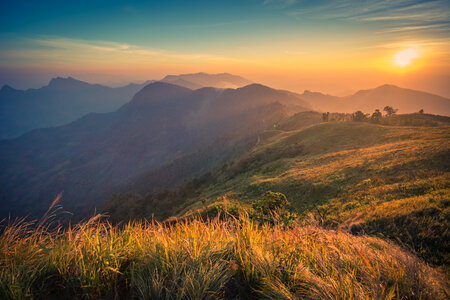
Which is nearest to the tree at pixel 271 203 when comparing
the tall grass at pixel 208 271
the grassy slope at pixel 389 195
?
the grassy slope at pixel 389 195

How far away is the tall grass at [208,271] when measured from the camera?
8.70 feet

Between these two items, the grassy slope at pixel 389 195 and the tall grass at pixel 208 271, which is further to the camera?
the grassy slope at pixel 389 195

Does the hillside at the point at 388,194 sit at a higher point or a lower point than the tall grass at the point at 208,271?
lower

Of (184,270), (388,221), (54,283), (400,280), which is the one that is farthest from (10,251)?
(388,221)

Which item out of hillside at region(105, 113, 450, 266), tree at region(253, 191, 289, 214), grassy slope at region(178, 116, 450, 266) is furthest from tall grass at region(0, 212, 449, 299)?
tree at region(253, 191, 289, 214)

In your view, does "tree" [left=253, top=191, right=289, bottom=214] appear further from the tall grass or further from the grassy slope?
the tall grass

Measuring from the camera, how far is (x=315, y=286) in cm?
268

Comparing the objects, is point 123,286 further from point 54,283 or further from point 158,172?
point 158,172

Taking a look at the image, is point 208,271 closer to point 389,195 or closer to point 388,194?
point 389,195

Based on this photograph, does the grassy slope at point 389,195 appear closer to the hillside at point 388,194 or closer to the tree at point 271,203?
the hillside at point 388,194

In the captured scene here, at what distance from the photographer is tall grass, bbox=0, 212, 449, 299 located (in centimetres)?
265

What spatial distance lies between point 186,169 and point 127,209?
59099mm

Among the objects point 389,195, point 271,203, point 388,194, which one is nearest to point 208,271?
point 271,203

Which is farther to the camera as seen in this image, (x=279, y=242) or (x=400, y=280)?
(x=279, y=242)
